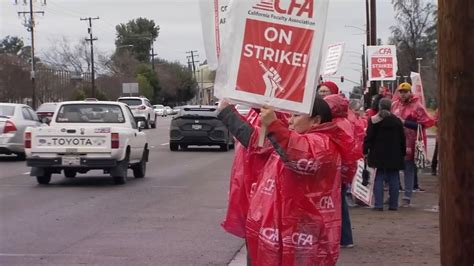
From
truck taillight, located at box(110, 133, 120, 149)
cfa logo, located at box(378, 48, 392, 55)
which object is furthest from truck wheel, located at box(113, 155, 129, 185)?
cfa logo, located at box(378, 48, 392, 55)

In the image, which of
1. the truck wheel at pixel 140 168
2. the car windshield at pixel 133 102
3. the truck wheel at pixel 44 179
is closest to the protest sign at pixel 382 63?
the truck wheel at pixel 140 168

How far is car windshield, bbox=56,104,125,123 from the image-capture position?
16.3 m

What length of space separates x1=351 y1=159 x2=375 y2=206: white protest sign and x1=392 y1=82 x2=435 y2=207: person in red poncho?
846 mm

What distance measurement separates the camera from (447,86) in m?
4.33

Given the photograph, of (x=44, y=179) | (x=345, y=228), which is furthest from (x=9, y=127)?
(x=345, y=228)

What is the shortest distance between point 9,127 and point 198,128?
21.7ft

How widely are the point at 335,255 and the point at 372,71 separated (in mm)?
16663

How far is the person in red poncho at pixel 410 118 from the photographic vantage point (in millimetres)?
12953

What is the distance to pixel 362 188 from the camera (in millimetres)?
12320

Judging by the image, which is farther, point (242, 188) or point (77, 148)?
point (77, 148)

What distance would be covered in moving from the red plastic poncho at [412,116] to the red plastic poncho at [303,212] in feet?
29.3

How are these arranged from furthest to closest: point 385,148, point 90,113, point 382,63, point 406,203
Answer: point 382,63 → point 90,113 → point 406,203 → point 385,148

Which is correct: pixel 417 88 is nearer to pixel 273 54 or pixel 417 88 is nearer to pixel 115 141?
pixel 115 141

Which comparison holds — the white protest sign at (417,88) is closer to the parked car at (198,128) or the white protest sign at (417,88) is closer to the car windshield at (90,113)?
the car windshield at (90,113)
